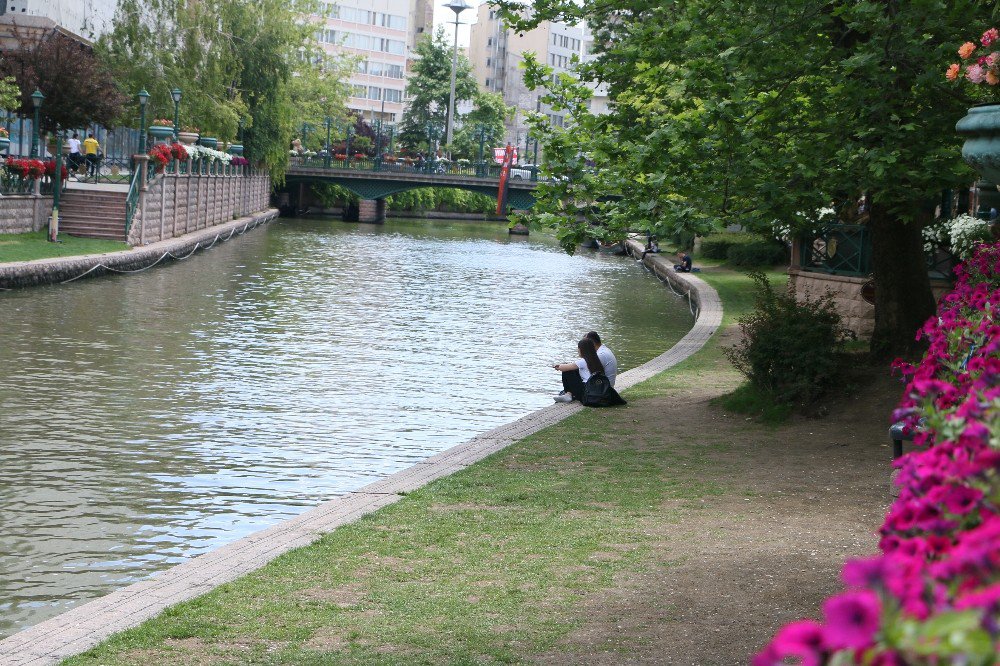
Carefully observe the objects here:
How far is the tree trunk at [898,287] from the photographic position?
16156mm

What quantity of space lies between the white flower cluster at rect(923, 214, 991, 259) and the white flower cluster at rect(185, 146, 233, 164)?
35.7 m

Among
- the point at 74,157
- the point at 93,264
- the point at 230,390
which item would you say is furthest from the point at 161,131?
the point at 230,390

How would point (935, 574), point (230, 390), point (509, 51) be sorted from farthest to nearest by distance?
point (509, 51), point (230, 390), point (935, 574)

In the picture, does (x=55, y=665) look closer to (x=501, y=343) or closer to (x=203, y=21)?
(x=501, y=343)

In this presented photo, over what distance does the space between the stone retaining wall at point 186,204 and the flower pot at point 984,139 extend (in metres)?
37.8

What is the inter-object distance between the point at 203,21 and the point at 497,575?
53.0 metres

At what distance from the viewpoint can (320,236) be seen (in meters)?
64.6

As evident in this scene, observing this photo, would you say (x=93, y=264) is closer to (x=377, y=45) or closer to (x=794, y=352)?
(x=794, y=352)

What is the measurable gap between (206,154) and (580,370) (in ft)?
130

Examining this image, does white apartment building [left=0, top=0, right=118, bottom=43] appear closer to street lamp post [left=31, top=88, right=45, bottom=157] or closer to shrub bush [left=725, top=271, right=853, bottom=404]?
street lamp post [left=31, top=88, right=45, bottom=157]

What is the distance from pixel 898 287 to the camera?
1631 cm

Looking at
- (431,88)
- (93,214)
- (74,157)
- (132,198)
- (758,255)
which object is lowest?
(758,255)

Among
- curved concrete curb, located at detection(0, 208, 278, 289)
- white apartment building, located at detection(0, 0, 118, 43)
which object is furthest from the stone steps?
white apartment building, located at detection(0, 0, 118, 43)

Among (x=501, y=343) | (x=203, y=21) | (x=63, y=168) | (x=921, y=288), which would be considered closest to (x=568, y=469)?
(x=921, y=288)
